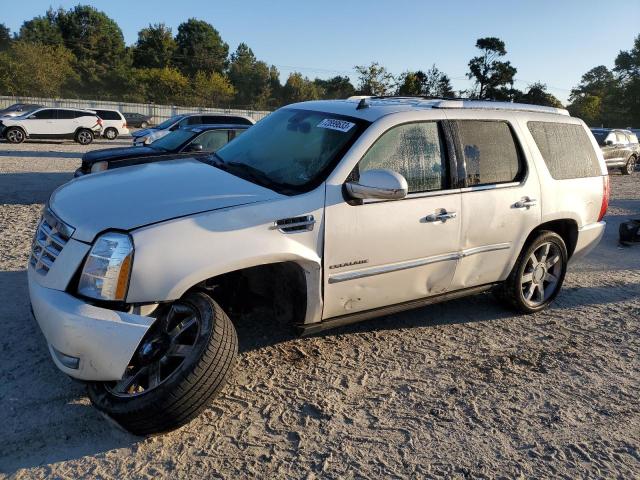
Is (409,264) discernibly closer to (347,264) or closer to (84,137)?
(347,264)

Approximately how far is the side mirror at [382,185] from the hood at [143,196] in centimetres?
53

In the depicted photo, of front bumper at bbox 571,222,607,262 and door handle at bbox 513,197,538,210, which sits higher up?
door handle at bbox 513,197,538,210

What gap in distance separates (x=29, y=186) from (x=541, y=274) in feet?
31.4

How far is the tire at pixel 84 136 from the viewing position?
23.4 m

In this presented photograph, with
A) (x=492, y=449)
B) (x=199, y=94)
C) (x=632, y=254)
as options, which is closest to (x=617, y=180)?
(x=632, y=254)

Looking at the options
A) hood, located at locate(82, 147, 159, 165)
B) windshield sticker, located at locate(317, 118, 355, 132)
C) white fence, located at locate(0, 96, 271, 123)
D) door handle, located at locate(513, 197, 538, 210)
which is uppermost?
white fence, located at locate(0, 96, 271, 123)

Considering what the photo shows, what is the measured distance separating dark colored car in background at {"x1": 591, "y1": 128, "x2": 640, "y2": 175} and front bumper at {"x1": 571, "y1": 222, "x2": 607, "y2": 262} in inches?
545

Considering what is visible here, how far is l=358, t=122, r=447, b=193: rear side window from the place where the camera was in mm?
3588

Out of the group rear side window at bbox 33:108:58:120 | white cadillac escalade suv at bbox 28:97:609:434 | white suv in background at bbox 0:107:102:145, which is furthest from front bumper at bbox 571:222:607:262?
rear side window at bbox 33:108:58:120

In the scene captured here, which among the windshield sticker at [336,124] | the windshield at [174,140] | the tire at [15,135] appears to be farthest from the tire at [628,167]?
the tire at [15,135]

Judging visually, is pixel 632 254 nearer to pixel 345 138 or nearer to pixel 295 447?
pixel 345 138

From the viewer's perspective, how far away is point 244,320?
4262mm

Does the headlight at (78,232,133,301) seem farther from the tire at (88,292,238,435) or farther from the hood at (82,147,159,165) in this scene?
the hood at (82,147,159,165)

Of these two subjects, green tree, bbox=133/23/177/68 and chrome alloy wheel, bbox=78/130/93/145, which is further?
green tree, bbox=133/23/177/68
